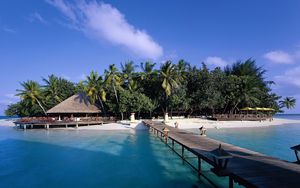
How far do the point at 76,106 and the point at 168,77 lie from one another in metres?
14.2

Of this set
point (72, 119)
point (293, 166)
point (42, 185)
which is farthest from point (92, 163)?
point (72, 119)

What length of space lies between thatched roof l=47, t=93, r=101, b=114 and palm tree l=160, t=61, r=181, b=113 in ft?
36.5

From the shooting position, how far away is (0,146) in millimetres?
18922

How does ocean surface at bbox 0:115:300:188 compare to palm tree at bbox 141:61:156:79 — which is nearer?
ocean surface at bbox 0:115:300:188

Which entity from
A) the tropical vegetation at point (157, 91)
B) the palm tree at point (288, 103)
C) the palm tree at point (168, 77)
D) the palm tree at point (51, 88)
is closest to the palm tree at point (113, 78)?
the tropical vegetation at point (157, 91)

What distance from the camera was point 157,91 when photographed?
33.4m

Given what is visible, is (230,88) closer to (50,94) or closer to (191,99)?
(191,99)

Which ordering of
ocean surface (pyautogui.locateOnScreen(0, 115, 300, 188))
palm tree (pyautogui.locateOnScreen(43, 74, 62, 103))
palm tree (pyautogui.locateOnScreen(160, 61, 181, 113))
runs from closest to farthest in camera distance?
ocean surface (pyautogui.locateOnScreen(0, 115, 300, 188)), palm tree (pyautogui.locateOnScreen(160, 61, 181, 113)), palm tree (pyautogui.locateOnScreen(43, 74, 62, 103))

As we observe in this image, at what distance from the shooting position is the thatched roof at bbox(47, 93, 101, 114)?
31.6 metres

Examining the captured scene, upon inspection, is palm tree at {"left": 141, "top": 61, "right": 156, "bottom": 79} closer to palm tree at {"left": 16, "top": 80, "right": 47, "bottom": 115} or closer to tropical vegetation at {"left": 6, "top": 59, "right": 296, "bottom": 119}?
tropical vegetation at {"left": 6, "top": 59, "right": 296, "bottom": 119}

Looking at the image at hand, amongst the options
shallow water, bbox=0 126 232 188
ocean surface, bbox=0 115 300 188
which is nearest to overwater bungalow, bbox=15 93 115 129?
ocean surface, bbox=0 115 300 188

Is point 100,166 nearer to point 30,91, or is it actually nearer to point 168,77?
point 168,77

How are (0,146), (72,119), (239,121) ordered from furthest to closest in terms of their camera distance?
(239,121), (72,119), (0,146)

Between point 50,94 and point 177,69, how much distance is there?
22774mm
